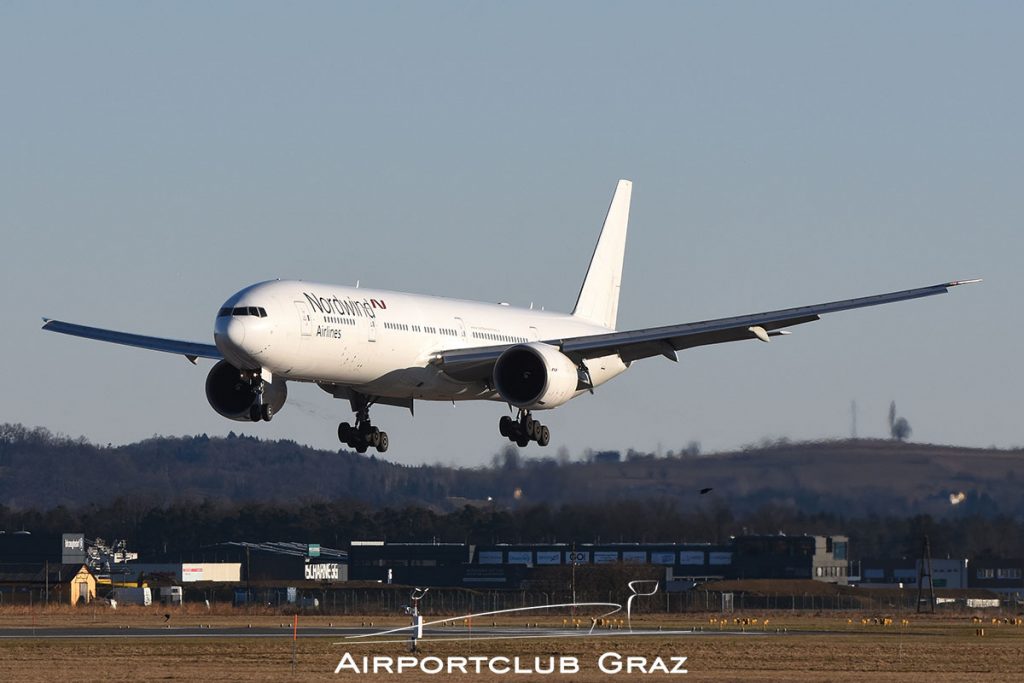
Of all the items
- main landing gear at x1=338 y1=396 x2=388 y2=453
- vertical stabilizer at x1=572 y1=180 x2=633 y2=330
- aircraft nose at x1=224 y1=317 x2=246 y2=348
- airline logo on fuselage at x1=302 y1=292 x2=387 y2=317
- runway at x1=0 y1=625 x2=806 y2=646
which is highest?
vertical stabilizer at x1=572 y1=180 x2=633 y2=330

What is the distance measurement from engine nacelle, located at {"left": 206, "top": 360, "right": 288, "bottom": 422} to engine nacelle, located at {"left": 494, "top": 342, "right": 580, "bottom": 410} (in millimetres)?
6647

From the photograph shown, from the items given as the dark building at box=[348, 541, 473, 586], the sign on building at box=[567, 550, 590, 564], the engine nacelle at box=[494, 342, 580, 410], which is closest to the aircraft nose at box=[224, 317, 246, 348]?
the engine nacelle at box=[494, 342, 580, 410]

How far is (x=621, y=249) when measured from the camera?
71.8 m

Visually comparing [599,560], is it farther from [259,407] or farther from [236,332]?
[236,332]

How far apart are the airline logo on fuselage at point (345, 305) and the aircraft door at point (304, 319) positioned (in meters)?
0.42

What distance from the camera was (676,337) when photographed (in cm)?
5653

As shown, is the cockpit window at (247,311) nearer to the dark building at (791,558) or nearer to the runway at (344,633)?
the runway at (344,633)

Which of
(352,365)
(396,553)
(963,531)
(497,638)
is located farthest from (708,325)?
(396,553)

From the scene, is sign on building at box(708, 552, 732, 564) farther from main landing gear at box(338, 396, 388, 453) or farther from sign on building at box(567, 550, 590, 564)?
main landing gear at box(338, 396, 388, 453)

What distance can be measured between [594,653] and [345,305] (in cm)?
1403

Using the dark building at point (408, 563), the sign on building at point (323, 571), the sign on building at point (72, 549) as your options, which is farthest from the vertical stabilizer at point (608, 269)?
the sign on building at point (72, 549)

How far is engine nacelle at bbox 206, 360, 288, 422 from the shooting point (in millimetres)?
52781

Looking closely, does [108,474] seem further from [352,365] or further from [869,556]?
[352,365]

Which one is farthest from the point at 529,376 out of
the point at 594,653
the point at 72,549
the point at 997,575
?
the point at 72,549
